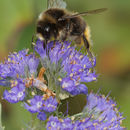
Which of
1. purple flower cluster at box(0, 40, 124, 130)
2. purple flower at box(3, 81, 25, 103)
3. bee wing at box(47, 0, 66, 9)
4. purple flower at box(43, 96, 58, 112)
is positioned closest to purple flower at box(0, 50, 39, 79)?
purple flower cluster at box(0, 40, 124, 130)

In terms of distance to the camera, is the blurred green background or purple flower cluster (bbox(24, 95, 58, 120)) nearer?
purple flower cluster (bbox(24, 95, 58, 120))

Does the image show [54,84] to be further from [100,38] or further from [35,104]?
[100,38]

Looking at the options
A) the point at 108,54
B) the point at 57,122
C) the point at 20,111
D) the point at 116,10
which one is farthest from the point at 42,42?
the point at 116,10

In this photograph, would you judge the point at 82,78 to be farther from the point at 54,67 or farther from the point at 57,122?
the point at 57,122

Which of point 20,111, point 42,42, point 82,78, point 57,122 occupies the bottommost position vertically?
point 20,111

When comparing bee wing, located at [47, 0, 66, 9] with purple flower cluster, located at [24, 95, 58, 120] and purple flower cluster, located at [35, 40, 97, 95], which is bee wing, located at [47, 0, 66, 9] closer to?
purple flower cluster, located at [35, 40, 97, 95]

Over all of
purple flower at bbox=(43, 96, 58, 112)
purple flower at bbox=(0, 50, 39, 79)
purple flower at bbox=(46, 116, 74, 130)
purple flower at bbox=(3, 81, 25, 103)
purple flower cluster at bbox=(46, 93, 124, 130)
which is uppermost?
purple flower at bbox=(0, 50, 39, 79)

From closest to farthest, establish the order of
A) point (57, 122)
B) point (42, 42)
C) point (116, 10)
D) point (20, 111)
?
point (57, 122)
point (42, 42)
point (20, 111)
point (116, 10)

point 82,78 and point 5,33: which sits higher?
point 5,33
